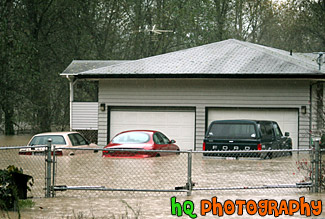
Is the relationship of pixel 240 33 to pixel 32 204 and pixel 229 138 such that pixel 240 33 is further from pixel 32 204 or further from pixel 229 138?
pixel 32 204

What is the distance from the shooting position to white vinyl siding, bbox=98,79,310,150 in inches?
1218

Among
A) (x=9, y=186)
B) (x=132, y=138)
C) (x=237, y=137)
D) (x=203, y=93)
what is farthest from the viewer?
(x=203, y=93)

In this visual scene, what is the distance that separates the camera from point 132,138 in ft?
84.8

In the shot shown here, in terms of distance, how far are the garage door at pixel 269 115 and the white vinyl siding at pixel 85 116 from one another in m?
6.50

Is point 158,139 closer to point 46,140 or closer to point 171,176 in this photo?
point 46,140

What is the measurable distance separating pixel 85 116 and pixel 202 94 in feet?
22.2

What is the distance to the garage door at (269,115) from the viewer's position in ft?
102

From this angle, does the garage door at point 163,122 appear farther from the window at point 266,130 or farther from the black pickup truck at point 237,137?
the black pickup truck at point 237,137

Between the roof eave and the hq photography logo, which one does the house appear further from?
the hq photography logo

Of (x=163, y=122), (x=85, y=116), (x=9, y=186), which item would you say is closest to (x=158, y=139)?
(x=163, y=122)

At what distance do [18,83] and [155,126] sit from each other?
46.3 feet

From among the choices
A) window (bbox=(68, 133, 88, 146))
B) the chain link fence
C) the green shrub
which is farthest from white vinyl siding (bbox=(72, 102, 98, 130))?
the green shrub

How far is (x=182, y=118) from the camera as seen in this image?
32281 millimetres

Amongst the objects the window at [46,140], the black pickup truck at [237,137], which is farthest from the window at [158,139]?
the window at [46,140]
